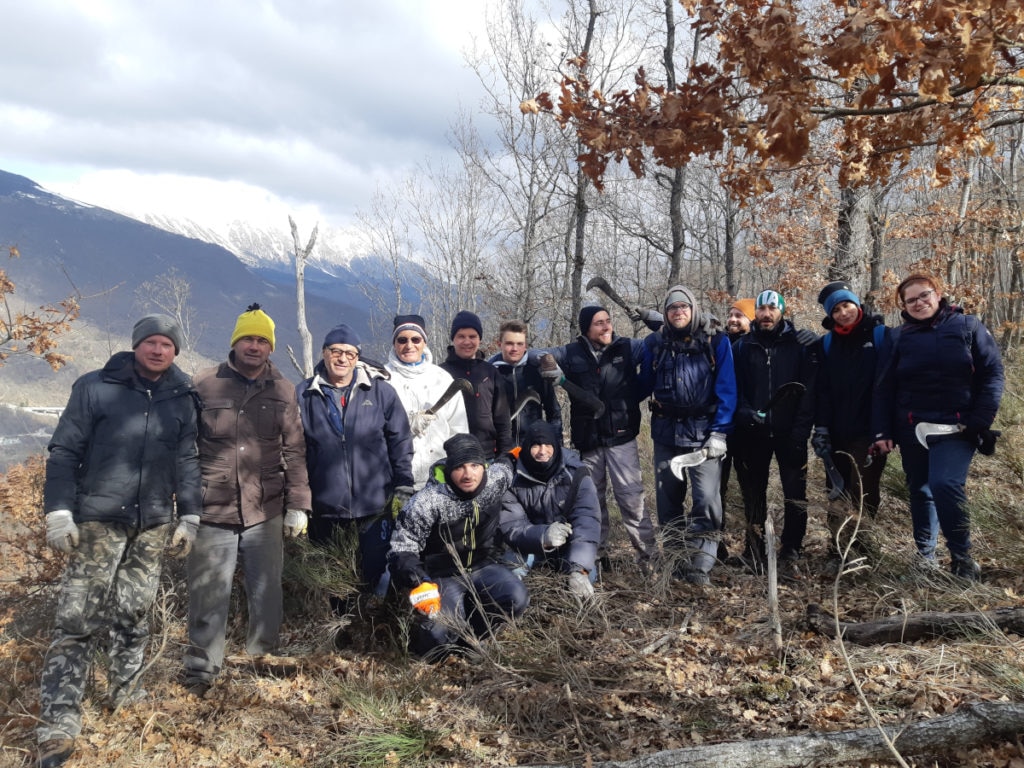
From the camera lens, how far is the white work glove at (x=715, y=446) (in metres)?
4.75

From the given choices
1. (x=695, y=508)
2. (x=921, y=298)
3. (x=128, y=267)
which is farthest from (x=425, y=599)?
(x=128, y=267)

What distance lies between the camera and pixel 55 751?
3.17 meters

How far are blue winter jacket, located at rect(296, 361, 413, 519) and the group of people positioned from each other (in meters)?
0.02

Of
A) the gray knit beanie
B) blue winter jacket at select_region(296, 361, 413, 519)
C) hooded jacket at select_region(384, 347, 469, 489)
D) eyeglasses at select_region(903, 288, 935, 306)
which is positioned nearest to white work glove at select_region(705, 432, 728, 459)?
eyeglasses at select_region(903, 288, 935, 306)

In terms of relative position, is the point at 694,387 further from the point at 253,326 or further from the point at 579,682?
the point at 253,326

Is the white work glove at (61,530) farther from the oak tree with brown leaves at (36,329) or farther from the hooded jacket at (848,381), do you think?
the oak tree with brown leaves at (36,329)

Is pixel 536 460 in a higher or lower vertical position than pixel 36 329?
lower

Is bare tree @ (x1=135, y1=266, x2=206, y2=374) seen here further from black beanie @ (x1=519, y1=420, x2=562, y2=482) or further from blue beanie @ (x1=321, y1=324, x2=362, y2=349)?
black beanie @ (x1=519, y1=420, x2=562, y2=482)

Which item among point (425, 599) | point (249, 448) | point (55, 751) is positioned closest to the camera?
point (55, 751)

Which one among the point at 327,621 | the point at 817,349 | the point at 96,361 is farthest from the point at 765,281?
the point at 96,361

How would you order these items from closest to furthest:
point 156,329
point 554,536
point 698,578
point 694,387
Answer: point 156,329 → point 554,536 → point 698,578 → point 694,387

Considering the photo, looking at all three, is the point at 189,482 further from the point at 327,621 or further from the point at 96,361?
Answer: the point at 96,361

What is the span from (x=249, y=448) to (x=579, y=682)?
2520 mm

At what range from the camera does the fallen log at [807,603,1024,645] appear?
3324 mm
